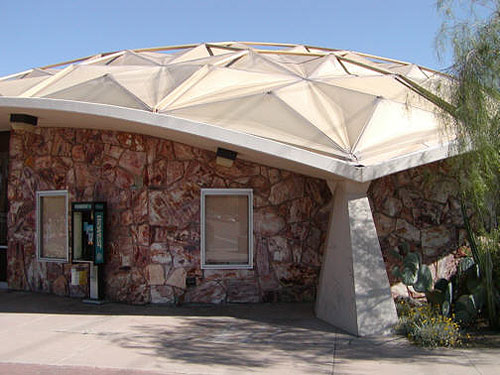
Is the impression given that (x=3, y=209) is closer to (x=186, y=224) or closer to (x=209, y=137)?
(x=186, y=224)

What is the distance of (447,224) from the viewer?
11.1 m

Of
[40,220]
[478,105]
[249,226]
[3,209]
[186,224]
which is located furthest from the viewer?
[3,209]

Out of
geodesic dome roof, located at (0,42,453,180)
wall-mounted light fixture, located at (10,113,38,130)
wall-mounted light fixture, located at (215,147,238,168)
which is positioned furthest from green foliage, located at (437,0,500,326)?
wall-mounted light fixture, located at (10,113,38,130)

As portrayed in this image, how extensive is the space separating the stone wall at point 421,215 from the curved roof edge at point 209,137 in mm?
1724

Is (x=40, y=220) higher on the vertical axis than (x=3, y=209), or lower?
lower

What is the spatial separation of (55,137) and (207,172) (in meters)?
3.65

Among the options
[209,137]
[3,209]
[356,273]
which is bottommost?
[356,273]

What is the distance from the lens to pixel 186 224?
432 inches

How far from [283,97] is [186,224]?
3148 millimetres

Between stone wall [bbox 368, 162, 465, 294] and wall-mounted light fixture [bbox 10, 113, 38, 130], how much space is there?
6922 mm

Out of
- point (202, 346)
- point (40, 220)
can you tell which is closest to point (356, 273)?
point (202, 346)

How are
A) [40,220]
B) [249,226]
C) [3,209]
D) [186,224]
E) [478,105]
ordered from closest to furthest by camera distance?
[478,105] → [186,224] → [249,226] → [40,220] → [3,209]

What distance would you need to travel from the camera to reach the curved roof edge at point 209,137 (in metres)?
8.81

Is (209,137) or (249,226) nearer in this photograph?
(209,137)
